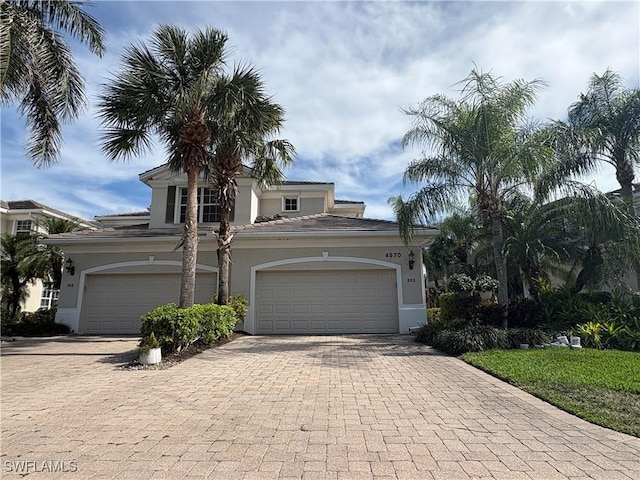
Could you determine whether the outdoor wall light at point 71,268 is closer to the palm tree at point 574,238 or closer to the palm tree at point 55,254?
the palm tree at point 55,254

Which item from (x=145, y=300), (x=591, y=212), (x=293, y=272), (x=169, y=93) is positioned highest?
(x=169, y=93)

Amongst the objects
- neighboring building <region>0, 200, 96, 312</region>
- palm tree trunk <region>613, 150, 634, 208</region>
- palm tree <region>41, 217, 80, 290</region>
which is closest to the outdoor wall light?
palm tree <region>41, 217, 80, 290</region>

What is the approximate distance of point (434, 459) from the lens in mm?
3455

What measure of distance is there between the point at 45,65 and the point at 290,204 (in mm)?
11550

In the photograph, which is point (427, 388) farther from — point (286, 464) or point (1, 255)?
point (1, 255)

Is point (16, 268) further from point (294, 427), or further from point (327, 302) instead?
point (294, 427)

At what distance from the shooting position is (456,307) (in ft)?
43.4

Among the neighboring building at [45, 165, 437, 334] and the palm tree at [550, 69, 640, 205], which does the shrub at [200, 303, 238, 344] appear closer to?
the neighboring building at [45, 165, 437, 334]

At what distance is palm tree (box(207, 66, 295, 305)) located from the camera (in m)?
10.5

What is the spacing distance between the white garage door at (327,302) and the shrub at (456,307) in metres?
2.06

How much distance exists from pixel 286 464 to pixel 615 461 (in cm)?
297

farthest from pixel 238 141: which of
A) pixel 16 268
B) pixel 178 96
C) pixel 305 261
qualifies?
pixel 16 268

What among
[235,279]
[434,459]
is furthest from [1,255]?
[434,459]

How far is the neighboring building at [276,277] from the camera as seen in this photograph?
44.4 ft
